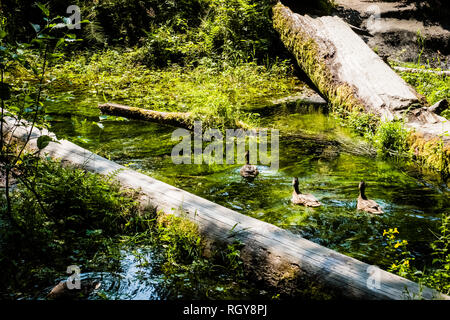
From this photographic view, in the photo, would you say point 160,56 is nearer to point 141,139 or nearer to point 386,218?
point 141,139

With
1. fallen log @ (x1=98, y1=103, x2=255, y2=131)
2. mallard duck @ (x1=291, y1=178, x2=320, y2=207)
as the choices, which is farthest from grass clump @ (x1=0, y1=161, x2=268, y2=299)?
fallen log @ (x1=98, y1=103, x2=255, y2=131)

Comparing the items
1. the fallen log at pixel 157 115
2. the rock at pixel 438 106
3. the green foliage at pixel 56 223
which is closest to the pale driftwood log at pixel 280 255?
the green foliage at pixel 56 223

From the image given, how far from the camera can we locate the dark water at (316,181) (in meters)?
3.63

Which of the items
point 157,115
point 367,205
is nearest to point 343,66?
point 157,115

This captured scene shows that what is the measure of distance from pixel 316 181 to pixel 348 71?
3369mm

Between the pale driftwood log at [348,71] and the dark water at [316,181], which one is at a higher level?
the pale driftwood log at [348,71]

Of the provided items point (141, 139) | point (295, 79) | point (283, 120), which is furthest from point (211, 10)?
point (141, 139)

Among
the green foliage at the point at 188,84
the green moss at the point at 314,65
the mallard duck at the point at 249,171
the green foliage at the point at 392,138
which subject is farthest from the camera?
the green foliage at the point at 188,84

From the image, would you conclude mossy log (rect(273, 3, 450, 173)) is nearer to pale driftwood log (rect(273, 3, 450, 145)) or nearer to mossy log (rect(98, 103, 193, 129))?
pale driftwood log (rect(273, 3, 450, 145))

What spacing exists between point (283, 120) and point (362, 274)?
17.0 ft

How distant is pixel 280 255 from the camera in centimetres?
262

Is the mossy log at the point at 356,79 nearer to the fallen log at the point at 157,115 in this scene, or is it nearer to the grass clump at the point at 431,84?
the grass clump at the point at 431,84

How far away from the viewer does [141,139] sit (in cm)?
641

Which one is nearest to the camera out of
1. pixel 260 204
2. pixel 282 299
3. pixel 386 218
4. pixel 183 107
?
pixel 282 299
